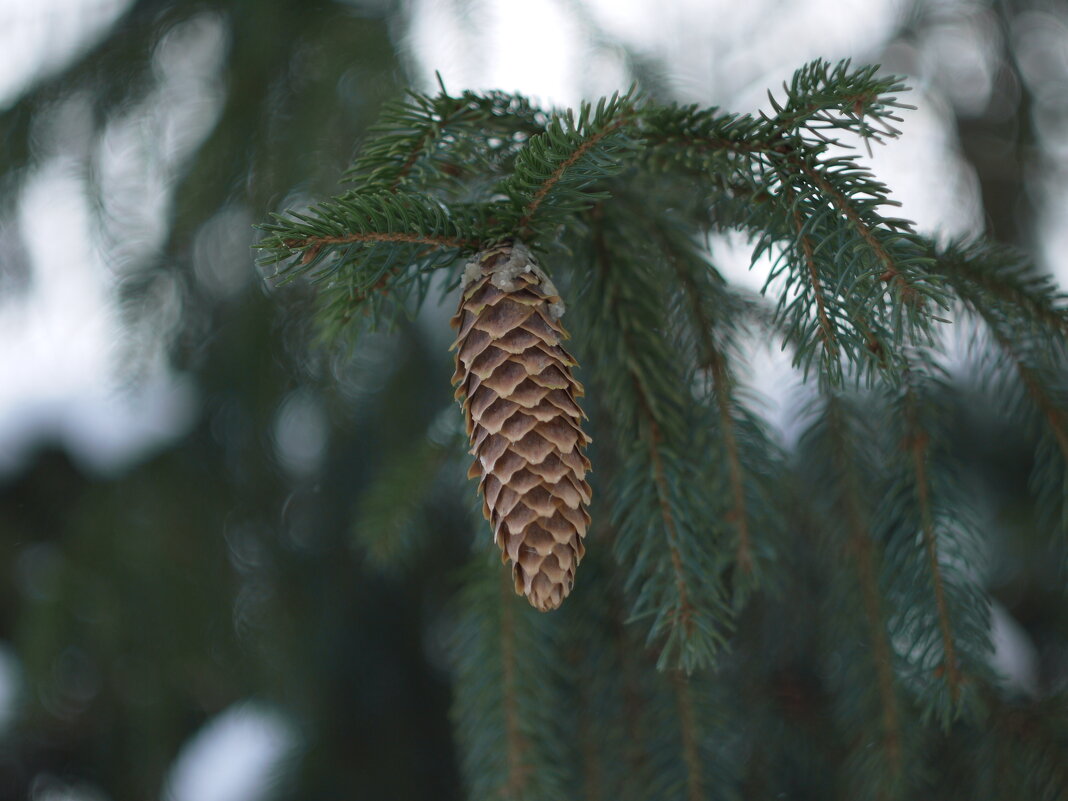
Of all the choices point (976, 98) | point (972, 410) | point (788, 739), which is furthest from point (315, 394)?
point (976, 98)

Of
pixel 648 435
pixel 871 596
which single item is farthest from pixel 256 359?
pixel 871 596

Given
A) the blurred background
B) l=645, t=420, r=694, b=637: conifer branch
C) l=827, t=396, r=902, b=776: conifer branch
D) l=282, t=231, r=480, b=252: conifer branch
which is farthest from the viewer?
the blurred background

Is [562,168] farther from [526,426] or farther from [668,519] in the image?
[668,519]

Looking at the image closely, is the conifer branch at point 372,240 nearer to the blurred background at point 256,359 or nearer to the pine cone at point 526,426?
the pine cone at point 526,426

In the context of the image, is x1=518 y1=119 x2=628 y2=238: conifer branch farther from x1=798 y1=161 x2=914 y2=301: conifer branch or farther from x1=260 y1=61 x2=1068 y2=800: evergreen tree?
x1=798 y1=161 x2=914 y2=301: conifer branch

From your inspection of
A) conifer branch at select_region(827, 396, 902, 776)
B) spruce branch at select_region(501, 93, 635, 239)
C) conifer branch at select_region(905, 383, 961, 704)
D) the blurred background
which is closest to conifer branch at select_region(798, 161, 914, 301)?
spruce branch at select_region(501, 93, 635, 239)

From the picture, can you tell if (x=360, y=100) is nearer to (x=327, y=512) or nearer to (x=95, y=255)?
(x=95, y=255)

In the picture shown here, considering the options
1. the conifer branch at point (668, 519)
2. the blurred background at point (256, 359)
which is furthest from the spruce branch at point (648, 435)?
the blurred background at point (256, 359)
